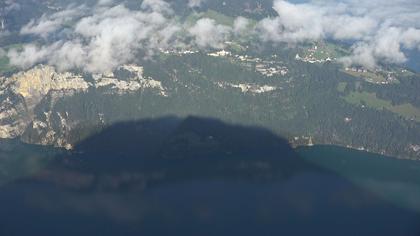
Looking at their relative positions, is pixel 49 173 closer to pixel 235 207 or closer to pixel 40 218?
pixel 40 218

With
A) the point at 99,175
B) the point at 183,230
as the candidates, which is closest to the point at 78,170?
the point at 99,175

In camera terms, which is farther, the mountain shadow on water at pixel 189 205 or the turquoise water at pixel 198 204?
the turquoise water at pixel 198 204

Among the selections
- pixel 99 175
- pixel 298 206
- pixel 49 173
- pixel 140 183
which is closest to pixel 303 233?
pixel 298 206

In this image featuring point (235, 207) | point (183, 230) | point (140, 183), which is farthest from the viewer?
point (140, 183)

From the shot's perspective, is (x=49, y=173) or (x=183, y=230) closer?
(x=183, y=230)

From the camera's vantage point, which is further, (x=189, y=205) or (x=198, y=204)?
(x=198, y=204)

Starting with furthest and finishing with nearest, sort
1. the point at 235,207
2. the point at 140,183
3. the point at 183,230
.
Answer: the point at 140,183
the point at 235,207
the point at 183,230

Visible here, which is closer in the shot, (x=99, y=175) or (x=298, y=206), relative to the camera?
(x=298, y=206)

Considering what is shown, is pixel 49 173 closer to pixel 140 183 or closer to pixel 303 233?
pixel 140 183

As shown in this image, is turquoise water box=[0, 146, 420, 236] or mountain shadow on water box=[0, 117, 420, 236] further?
turquoise water box=[0, 146, 420, 236]
